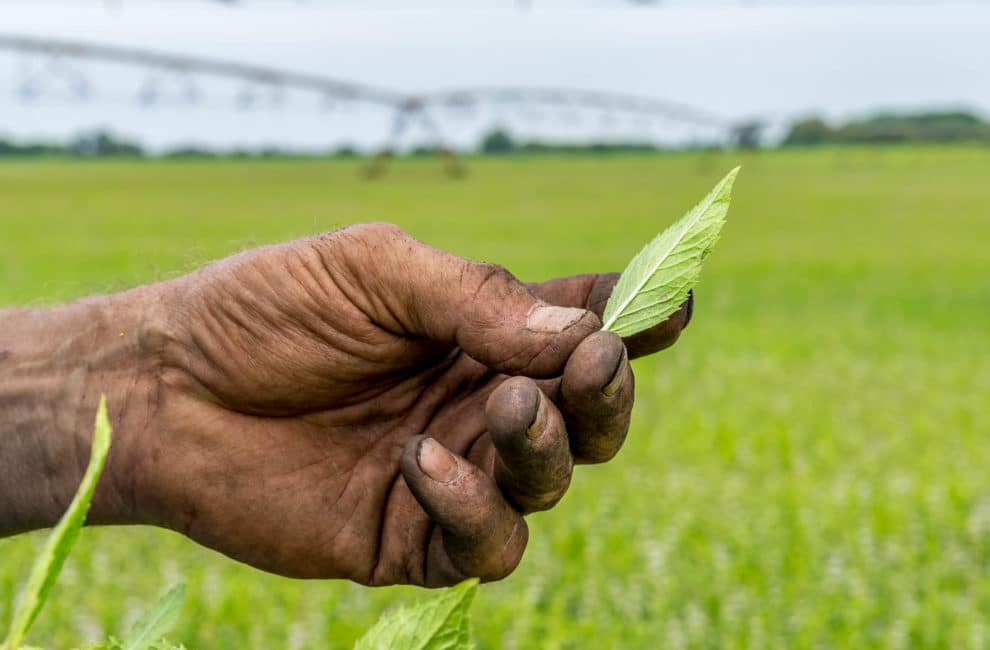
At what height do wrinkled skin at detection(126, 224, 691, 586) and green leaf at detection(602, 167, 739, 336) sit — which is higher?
green leaf at detection(602, 167, 739, 336)

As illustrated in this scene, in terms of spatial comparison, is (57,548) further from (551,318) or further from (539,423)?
(551,318)

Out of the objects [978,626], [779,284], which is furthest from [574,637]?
[779,284]

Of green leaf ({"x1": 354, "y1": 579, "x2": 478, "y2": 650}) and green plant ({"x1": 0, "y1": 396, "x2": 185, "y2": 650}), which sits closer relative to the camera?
green plant ({"x1": 0, "y1": 396, "x2": 185, "y2": 650})

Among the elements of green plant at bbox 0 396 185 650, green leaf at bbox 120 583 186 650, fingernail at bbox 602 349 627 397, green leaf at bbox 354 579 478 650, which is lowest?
fingernail at bbox 602 349 627 397

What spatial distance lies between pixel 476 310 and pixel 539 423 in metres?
0.22

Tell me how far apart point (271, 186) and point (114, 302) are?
135ft

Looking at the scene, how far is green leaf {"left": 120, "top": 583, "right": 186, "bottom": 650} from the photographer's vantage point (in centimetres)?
82

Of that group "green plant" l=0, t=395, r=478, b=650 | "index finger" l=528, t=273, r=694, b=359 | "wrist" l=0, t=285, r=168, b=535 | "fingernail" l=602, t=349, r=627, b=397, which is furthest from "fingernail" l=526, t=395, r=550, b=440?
"wrist" l=0, t=285, r=168, b=535

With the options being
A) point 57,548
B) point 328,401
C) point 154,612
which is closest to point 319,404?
point 328,401

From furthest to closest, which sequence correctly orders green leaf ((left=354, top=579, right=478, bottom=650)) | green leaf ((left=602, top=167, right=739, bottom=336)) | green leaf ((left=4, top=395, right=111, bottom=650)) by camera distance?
green leaf ((left=602, top=167, right=739, bottom=336)) → green leaf ((left=354, top=579, right=478, bottom=650)) → green leaf ((left=4, top=395, right=111, bottom=650))

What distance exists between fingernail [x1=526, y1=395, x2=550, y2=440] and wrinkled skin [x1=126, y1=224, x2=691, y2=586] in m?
0.15

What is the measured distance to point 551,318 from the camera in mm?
1483

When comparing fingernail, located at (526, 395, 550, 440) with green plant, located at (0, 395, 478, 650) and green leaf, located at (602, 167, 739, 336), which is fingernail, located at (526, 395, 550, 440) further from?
green plant, located at (0, 395, 478, 650)

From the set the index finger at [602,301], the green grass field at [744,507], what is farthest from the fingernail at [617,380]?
the green grass field at [744,507]
